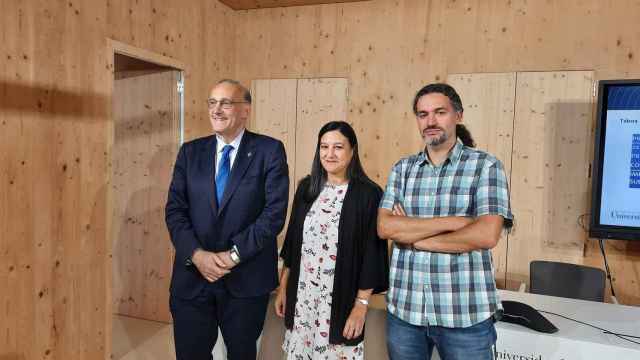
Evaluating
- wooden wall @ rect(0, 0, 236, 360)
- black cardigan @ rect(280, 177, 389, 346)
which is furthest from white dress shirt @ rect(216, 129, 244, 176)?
wooden wall @ rect(0, 0, 236, 360)

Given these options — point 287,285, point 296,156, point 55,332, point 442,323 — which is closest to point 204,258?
point 287,285

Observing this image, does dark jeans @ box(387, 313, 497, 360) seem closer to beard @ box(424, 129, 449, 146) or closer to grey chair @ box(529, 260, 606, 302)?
beard @ box(424, 129, 449, 146)

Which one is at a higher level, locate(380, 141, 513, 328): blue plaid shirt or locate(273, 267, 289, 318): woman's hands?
locate(380, 141, 513, 328): blue plaid shirt

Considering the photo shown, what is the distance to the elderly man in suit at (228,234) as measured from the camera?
1.85 m

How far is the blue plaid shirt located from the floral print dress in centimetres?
28

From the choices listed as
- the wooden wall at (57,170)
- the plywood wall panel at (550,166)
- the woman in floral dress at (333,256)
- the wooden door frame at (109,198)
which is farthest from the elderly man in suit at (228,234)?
the plywood wall panel at (550,166)

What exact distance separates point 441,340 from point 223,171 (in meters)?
1.06

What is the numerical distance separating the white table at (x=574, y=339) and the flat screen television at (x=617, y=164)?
1.03 meters

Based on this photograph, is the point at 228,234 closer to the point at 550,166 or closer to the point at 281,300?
the point at 281,300

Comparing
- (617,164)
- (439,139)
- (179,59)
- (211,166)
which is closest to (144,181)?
(179,59)

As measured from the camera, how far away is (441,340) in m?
1.63

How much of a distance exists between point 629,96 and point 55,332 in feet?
12.7

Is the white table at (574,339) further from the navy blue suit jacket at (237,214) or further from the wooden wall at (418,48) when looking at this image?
the wooden wall at (418,48)

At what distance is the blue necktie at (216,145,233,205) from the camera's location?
191 centimetres
